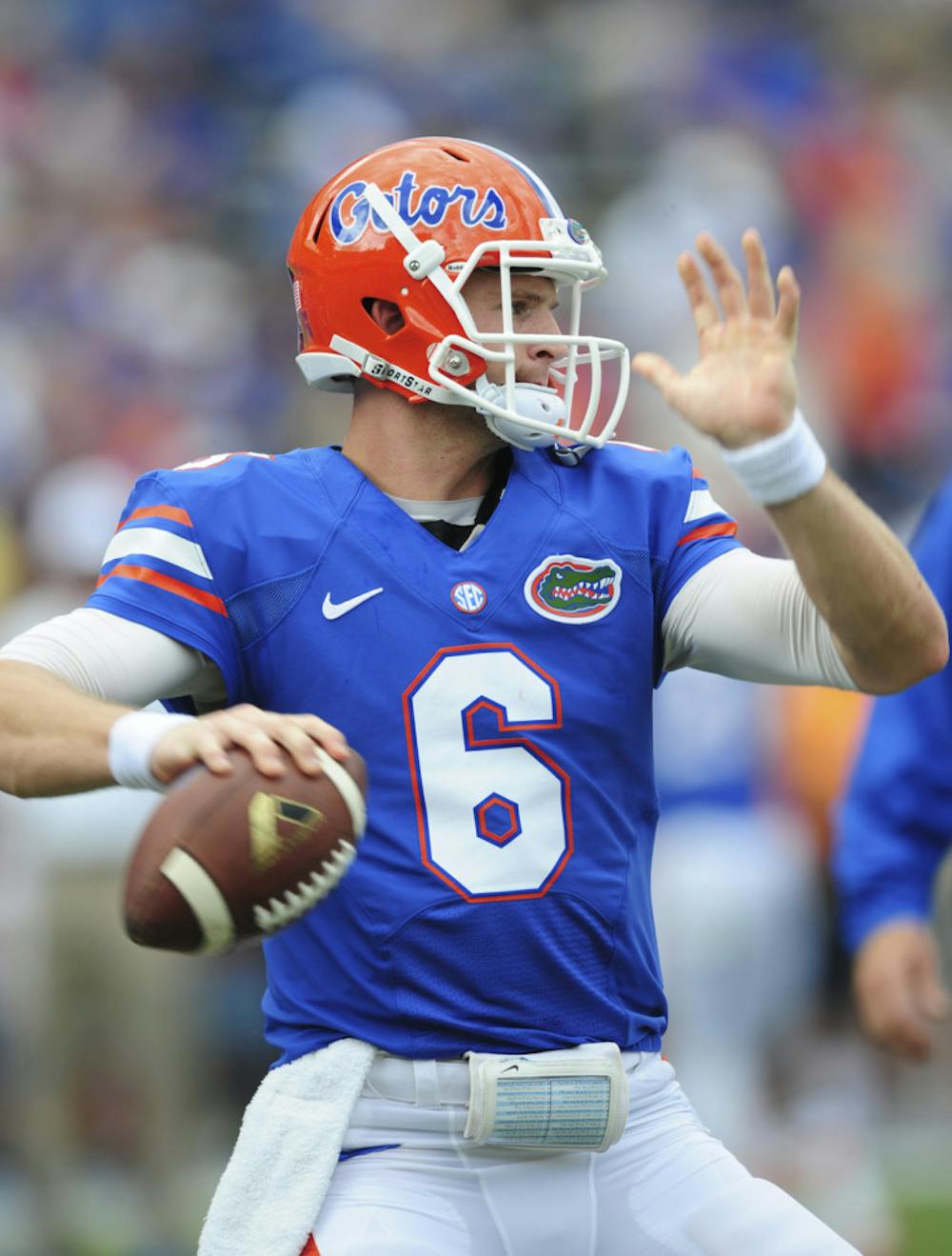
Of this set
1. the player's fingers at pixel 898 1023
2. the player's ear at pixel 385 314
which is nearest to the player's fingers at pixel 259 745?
the player's ear at pixel 385 314

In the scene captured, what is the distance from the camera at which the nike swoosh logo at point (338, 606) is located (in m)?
2.92

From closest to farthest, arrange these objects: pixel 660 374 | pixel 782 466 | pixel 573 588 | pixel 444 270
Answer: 1. pixel 782 466
2. pixel 660 374
3. pixel 573 588
4. pixel 444 270

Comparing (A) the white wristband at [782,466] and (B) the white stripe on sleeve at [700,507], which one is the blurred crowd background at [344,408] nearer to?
(B) the white stripe on sleeve at [700,507]

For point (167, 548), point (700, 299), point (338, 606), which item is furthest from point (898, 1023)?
point (167, 548)

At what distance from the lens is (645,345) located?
8.38 meters

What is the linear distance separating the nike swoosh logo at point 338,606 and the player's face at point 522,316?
16.4 inches

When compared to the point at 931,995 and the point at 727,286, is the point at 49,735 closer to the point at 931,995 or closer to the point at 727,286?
the point at 727,286

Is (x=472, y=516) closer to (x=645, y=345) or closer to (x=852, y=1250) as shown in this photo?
(x=852, y=1250)

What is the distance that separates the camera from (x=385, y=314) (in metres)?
3.19

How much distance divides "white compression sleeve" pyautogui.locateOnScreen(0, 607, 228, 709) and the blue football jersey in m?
0.03

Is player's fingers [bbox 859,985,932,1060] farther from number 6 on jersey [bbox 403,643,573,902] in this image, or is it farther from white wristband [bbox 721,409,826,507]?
white wristband [bbox 721,409,826,507]

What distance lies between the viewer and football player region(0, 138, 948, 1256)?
272cm

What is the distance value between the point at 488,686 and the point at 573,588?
210 millimetres

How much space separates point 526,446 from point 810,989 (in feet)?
14.2
